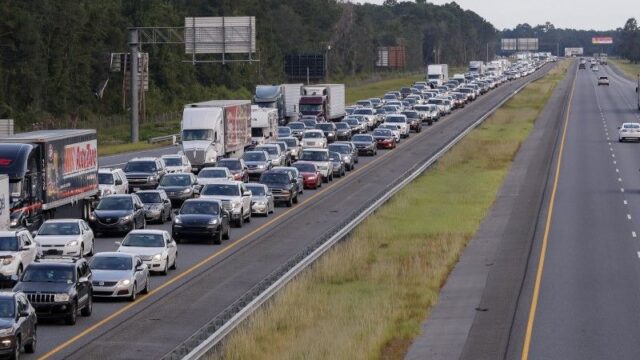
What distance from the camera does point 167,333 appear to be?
3058cm

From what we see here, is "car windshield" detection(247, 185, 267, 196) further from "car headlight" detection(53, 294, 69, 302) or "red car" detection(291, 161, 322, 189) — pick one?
"car headlight" detection(53, 294, 69, 302)

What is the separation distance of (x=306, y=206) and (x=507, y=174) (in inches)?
723

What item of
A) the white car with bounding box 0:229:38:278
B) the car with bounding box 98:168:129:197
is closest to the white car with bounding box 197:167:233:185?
the car with bounding box 98:168:129:197

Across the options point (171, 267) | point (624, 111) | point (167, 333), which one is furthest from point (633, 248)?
point (624, 111)

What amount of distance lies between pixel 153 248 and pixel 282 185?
64.6ft

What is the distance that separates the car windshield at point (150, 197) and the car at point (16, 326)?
2355 centimetres

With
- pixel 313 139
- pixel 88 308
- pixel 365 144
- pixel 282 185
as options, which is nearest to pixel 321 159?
pixel 313 139

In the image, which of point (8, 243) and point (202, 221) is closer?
point (8, 243)

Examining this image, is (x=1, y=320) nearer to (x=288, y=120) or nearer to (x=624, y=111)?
(x=288, y=120)

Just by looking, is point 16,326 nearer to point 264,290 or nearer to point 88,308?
point 88,308

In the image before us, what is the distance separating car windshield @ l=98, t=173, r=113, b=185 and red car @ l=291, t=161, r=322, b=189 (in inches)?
478

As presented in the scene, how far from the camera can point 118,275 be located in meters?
34.2

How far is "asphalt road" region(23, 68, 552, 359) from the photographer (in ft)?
96.1

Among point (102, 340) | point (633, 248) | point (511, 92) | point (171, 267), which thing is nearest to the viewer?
point (102, 340)
